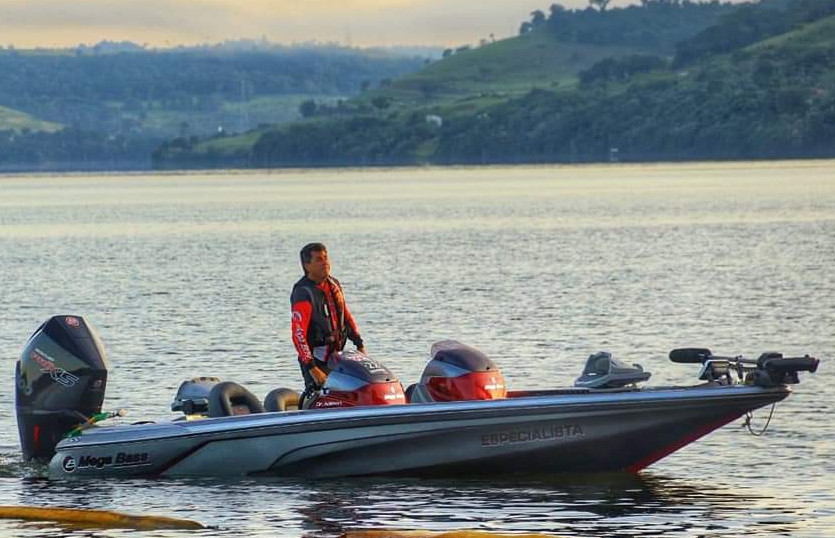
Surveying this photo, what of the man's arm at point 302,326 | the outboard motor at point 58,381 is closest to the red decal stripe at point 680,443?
the man's arm at point 302,326

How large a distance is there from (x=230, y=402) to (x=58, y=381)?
6.25 ft

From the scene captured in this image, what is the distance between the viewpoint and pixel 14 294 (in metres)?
54.4

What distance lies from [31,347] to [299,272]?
44.5m

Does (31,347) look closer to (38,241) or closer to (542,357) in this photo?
(542,357)

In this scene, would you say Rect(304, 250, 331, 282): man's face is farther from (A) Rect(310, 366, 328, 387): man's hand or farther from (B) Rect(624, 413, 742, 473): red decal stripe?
(B) Rect(624, 413, 742, 473): red decal stripe

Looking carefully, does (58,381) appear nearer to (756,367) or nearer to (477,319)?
(756,367)

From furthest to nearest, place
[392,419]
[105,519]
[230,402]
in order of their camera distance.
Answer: [230,402], [392,419], [105,519]

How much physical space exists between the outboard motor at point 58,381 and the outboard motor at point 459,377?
365cm

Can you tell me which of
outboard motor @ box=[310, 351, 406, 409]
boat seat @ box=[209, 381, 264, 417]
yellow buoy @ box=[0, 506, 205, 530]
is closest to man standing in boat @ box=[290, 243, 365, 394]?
outboard motor @ box=[310, 351, 406, 409]

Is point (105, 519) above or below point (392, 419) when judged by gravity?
below

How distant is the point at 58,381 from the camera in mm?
20125

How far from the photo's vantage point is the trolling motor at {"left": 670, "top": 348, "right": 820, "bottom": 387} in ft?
59.4

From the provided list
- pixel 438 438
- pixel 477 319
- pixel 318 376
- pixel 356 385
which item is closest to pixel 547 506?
pixel 438 438

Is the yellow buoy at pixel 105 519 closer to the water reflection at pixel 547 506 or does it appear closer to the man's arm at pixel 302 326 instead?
the water reflection at pixel 547 506
